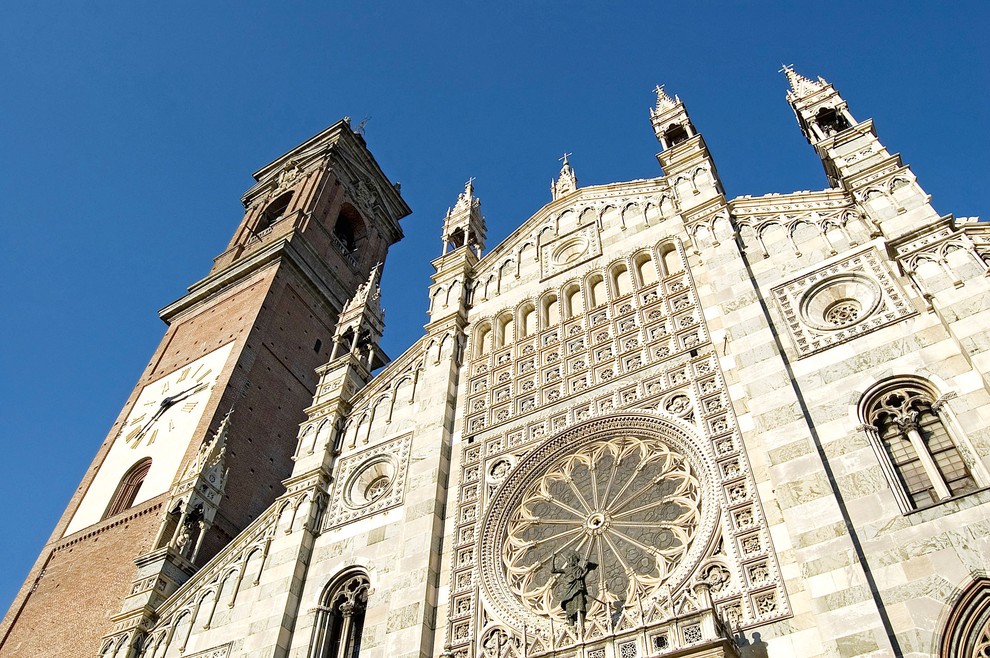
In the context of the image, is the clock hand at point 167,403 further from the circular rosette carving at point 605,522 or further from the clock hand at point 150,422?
the circular rosette carving at point 605,522

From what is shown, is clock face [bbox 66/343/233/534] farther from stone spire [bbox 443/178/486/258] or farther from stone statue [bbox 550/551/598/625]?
stone statue [bbox 550/551/598/625]

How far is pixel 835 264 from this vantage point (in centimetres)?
1377

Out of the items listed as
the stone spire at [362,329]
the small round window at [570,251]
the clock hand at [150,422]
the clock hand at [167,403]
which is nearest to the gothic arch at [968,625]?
the small round window at [570,251]

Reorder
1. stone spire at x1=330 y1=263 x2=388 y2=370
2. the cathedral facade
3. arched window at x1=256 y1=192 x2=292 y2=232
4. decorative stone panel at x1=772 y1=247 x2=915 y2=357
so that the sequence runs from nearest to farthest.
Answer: the cathedral facade
decorative stone panel at x1=772 y1=247 x2=915 y2=357
stone spire at x1=330 y1=263 x2=388 y2=370
arched window at x1=256 y1=192 x2=292 y2=232

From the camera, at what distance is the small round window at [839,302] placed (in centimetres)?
1283

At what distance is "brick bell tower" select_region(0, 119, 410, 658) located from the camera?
19828mm

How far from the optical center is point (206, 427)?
77.2 feet

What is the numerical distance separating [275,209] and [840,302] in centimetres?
2932

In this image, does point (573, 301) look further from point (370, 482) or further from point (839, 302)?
point (839, 302)

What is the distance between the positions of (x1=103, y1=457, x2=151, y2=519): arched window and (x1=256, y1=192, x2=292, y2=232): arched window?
14749 millimetres

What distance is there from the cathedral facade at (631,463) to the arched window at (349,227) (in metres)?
16.6

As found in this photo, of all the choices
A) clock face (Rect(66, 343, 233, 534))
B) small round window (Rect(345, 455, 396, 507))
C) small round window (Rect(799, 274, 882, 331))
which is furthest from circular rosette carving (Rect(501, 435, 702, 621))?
clock face (Rect(66, 343, 233, 534))

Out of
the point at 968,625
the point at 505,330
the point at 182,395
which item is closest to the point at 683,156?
the point at 505,330

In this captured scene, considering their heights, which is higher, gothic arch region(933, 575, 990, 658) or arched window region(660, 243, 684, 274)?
arched window region(660, 243, 684, 274)
